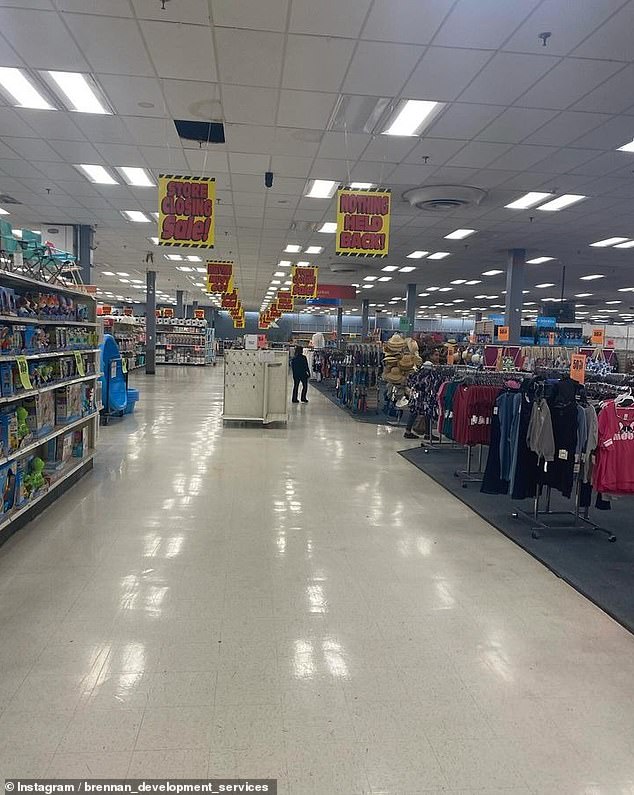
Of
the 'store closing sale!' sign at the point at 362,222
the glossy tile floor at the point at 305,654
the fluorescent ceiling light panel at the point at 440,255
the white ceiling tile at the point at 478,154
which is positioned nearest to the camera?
the glossy tile floor at the point at 305,654

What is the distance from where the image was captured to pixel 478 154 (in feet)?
25.3

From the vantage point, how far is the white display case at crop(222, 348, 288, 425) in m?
10.2

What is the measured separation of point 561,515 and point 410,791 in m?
3.92

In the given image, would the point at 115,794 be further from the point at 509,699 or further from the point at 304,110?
the point at 304,110

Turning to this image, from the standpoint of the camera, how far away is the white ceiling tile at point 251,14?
440 centimetres

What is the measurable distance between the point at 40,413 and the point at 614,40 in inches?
234

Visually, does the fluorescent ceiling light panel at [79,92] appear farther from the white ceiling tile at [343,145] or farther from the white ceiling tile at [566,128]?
the white ceiling tile at [566,128]

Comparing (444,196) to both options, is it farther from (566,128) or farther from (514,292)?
(514,292)

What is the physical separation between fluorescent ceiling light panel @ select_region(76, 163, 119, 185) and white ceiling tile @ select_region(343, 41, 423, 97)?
5.13 meters

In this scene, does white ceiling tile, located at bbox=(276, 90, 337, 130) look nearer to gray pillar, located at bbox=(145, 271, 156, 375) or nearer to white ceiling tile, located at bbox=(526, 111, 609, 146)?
white ceiling tile, located at bbox=(526, 111, 609, 146)

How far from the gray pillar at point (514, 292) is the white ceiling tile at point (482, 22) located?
1010cm

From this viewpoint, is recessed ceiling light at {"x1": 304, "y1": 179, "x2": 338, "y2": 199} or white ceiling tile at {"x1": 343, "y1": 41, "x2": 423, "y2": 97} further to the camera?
recessed ceiling light at {"x1": 304, "y1": 179, "x2": 338, "y2": 199}

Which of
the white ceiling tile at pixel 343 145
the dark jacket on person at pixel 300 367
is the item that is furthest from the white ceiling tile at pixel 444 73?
the dark jacket on person at pixel 300 367

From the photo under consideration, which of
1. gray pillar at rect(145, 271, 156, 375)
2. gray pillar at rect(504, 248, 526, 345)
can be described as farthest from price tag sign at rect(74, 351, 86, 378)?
gray pillar at rect(145, 271, 156, 375)
